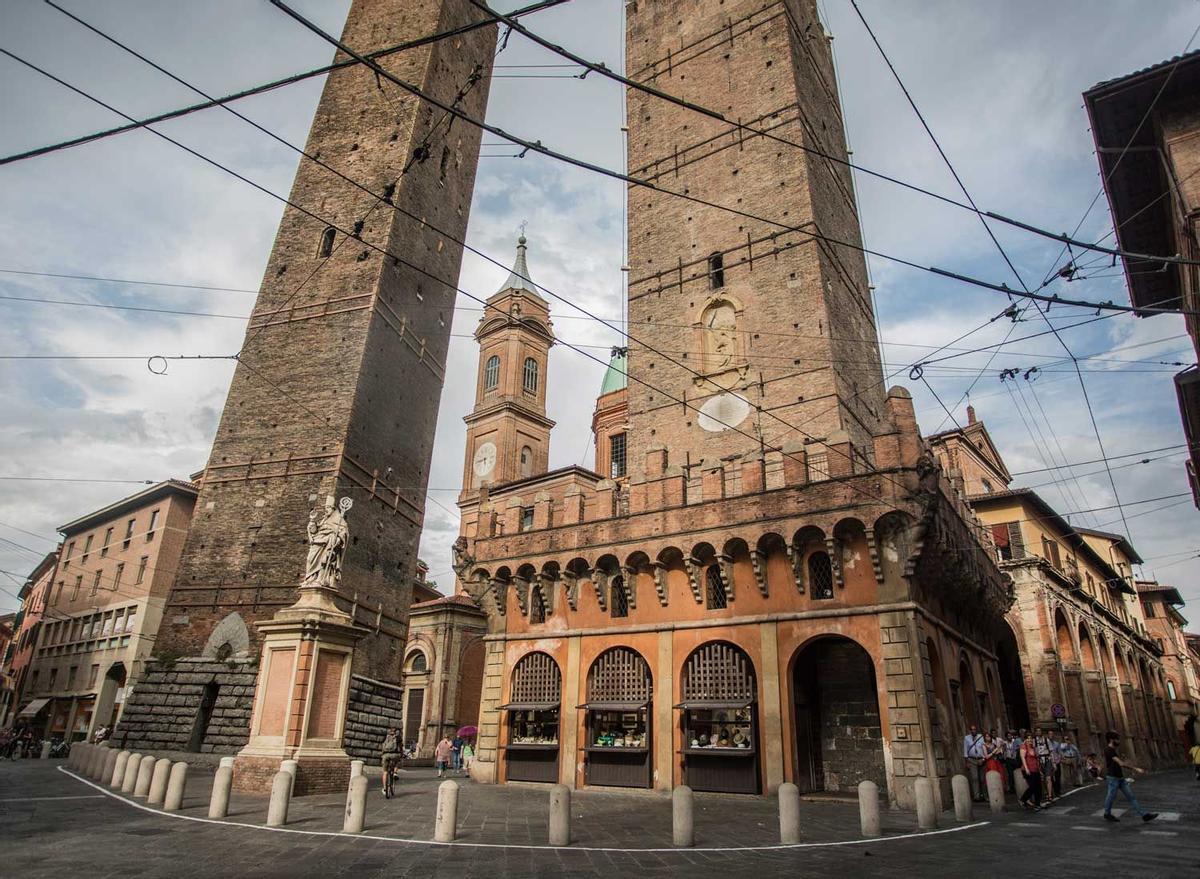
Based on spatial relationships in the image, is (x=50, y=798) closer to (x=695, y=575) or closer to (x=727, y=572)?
(x=695, y=575)

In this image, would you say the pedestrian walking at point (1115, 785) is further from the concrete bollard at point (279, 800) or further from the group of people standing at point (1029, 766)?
the concrete bollard at point (279, 800)

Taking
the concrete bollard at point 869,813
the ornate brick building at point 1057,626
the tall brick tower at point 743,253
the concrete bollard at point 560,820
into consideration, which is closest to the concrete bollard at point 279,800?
the concrete bollard at point 560,820

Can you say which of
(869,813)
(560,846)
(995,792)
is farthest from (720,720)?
(560,846)

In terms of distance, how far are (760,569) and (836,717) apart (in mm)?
3813

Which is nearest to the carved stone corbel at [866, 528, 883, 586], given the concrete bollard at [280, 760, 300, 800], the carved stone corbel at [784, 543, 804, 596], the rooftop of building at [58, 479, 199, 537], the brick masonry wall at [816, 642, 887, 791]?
the carved stone corbel at [784, 543, 804, 596]

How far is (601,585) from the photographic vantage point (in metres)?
16.8

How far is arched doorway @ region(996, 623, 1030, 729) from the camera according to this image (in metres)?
27.3

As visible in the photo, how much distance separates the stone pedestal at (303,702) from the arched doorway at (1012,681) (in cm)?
2420

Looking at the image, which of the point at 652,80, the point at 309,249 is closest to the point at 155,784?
the point at 309,249

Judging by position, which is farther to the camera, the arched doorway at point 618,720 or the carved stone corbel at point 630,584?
the carved stone corbel at point 630,584

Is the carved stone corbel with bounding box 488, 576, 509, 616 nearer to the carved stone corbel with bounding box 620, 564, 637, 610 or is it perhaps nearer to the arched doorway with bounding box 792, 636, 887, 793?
the carved stone corbel with bounding box 620, 564, 637, 610

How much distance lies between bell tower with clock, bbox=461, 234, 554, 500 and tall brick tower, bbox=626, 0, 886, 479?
2238 cm

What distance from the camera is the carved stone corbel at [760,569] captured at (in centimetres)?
1484

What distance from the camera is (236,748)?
60.8 feet
